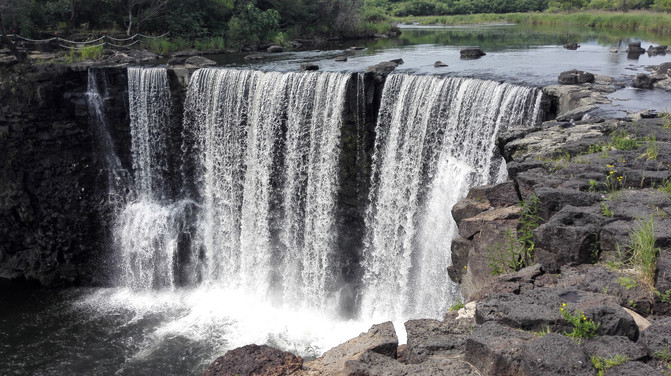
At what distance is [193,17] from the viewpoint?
2964cm

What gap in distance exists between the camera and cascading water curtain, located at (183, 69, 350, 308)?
14984mm

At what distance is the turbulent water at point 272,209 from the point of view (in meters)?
12.9

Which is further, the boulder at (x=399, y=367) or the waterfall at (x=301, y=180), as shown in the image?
the waterfall at (x=301, y=180)

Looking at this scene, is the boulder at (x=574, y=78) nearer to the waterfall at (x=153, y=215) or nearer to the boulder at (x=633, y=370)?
the waterfall at (x=153, y=215)

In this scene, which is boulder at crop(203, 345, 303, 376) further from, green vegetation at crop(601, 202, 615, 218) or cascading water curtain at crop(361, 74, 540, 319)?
cascading water curtain at crop(361, 74, 540, 319)

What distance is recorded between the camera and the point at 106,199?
17.7 meters

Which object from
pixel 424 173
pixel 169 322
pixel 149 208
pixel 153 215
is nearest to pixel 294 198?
pixel 424 173

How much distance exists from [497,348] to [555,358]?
0.48m

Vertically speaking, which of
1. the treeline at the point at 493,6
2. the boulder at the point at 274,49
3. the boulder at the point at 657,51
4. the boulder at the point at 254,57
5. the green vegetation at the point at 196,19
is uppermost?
the treeline at the point at 493,6

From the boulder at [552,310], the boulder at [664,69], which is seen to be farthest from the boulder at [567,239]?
the boulder at [664,69]

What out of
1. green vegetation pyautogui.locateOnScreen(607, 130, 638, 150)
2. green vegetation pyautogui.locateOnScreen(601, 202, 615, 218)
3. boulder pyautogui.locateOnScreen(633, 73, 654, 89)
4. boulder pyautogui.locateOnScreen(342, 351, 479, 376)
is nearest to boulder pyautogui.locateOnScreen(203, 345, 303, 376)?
boulder pyautogui.locateOnScreen(342, 351, 479, 376)

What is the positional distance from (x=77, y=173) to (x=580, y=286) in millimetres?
16200

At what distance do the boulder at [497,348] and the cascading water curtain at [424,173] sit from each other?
7.28 meters

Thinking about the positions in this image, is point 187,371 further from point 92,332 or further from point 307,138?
point 307,138
